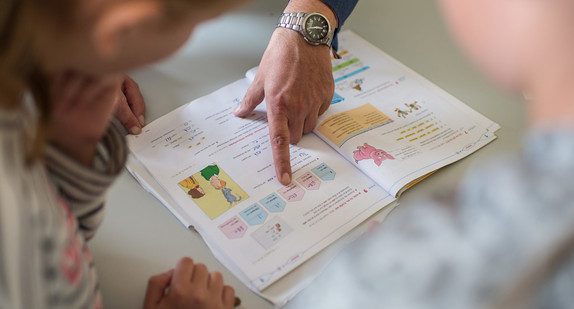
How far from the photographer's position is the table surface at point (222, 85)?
2.23 feet

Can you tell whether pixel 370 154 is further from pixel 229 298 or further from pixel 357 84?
pixel 229 298

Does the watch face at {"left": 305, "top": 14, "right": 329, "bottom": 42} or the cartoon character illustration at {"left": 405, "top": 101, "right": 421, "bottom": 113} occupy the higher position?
the watch face at {"left": 305, "top": 14, "right": 329, "bottom": 42}

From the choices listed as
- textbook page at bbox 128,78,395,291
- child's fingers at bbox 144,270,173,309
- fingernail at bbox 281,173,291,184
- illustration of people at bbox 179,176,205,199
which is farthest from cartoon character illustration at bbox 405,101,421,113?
child's fingers at bbox 144,270,173,309

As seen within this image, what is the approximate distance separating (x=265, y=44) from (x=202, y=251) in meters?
0.52

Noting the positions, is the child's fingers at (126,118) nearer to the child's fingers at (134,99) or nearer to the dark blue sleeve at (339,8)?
the child's fingers at (134,99)

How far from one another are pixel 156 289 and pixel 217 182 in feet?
0.69

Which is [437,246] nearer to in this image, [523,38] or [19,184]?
[523,38]

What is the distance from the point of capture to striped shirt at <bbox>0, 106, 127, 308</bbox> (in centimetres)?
41

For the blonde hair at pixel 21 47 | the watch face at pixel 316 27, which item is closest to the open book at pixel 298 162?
the watch face at pixel 316 27

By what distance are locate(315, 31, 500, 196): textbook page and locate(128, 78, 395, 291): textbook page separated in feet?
0.11

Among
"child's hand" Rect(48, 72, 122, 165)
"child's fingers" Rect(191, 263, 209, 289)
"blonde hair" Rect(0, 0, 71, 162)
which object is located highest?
"blonde hair" Rect(0, 0, 71, 162)

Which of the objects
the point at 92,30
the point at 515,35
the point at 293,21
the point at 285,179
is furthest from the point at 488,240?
the point at 293,21

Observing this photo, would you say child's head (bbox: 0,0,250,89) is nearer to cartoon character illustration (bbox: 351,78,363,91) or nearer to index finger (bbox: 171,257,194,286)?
index finger (bbox: 171,257,194,286)

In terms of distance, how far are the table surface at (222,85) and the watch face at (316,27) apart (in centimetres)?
14
